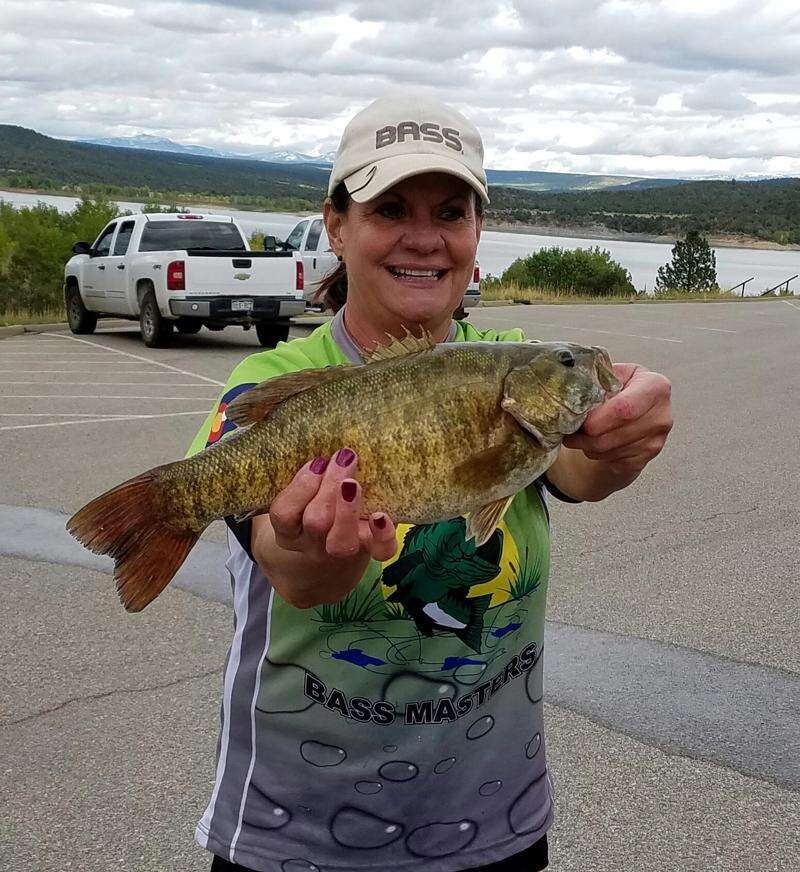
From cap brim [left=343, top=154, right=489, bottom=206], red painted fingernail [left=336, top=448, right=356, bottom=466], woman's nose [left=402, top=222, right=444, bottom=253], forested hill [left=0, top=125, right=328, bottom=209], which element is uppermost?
forested hill [left=0, top=125, right=328, bottom=209]

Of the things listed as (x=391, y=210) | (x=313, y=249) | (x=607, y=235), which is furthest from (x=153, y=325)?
(x=607, y=235)

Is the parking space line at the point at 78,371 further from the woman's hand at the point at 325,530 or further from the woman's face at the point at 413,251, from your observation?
the woman's hand at the point at 325,530

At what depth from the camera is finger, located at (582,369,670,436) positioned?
1924 millimetres

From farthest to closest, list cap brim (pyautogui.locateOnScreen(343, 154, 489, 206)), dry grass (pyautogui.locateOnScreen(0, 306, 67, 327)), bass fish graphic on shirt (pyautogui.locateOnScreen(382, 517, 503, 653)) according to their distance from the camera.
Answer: dry grass (pyautogui.locateOnScreen(0, 306, 67, 327)), cap brim (pyautogui.locateOnScreen(343, 154, 489, 206)), bass fish graphic on shirt (pyautogui.locateOnScreen(382, 517, 503, 653))

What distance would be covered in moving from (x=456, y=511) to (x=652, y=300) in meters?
38.1

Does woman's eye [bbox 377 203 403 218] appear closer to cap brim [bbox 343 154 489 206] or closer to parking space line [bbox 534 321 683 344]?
cap brim [bbox 343 154 489 206]

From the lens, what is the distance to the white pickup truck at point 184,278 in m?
16.5

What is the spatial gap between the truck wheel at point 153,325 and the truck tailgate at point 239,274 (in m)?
1.00

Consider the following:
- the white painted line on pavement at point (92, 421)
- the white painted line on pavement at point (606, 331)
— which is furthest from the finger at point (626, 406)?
the white painted line on pavement at point (606, 331)

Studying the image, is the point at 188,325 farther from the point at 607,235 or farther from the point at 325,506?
the point at 607,235

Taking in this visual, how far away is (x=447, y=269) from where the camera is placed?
227 centimetres

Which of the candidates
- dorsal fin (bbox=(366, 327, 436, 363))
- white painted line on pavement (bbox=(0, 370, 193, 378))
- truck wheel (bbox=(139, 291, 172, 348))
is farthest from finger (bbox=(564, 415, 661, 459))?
truck wheel (bbox=(139, 291, 172, 348))

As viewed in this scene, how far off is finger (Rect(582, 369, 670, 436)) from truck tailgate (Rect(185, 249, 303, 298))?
15.0 m

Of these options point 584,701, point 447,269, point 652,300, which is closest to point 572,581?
point 584,701
